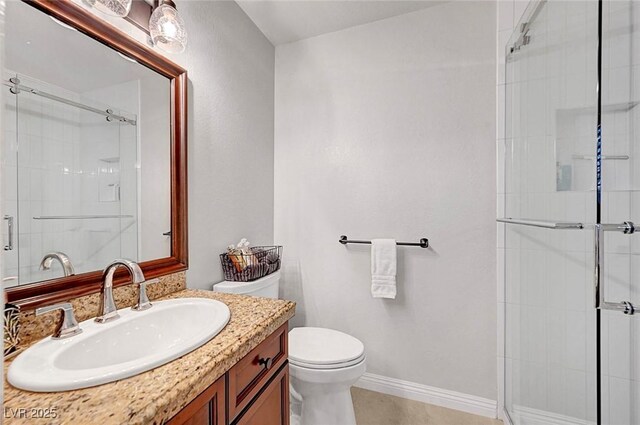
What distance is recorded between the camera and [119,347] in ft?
3.03

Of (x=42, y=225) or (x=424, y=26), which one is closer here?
(x=42, y=225)

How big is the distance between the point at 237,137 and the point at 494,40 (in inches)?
62.6

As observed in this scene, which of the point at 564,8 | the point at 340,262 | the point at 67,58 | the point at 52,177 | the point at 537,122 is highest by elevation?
the point at 564,8

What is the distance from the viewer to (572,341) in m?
1.13

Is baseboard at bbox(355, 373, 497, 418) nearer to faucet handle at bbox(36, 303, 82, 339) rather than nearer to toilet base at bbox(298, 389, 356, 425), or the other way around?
toilet base at bbox(298, 389, 356, 425)

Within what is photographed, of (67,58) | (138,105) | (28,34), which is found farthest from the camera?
(138,105)

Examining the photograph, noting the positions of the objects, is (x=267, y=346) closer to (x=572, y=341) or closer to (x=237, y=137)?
(x=572, y=341)

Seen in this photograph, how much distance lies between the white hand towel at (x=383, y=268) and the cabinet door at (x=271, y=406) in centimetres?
88

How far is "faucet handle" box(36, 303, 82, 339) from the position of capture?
84 centimetres

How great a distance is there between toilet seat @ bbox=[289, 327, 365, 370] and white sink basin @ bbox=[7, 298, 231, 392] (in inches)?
23.0

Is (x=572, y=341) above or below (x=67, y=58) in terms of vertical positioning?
below

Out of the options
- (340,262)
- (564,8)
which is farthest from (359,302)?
(564,8)

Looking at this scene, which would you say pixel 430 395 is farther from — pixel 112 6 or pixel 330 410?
pixel 112 6

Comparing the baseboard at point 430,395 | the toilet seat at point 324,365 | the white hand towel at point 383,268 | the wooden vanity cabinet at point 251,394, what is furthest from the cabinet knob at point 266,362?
the baseboard at point 430,395
